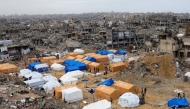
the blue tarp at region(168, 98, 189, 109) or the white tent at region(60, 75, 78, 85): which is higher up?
the blue tarp at region(168, 98, 189, 109)

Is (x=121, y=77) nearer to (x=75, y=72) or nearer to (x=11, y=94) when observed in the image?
(x=75, y=72)

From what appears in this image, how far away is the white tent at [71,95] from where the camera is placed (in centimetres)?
1592

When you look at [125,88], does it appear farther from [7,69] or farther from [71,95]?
[7,69]

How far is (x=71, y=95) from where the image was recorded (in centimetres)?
1595

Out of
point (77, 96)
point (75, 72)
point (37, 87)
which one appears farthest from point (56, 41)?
point (77, 96)

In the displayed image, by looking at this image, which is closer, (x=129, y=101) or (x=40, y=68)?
(x=129, y=101)

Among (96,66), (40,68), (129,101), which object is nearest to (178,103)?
(129,101)

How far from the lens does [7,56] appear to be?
32.7 m

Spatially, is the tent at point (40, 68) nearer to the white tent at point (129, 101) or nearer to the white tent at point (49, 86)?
the white tent at point (49, 86)

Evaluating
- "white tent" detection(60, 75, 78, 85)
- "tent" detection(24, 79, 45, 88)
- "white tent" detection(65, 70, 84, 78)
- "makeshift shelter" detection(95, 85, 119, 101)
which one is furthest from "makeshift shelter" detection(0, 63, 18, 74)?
"makeshift shelter" detection(95, 85, 119, 101)

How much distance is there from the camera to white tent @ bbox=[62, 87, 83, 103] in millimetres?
15924

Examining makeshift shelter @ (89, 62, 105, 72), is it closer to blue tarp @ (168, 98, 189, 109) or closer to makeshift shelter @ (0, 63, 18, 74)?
makeshift shelter @ (0, 63, 18, 74)

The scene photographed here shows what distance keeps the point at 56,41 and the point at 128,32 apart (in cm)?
1517

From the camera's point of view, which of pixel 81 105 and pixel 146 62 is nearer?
pixel 81 105
